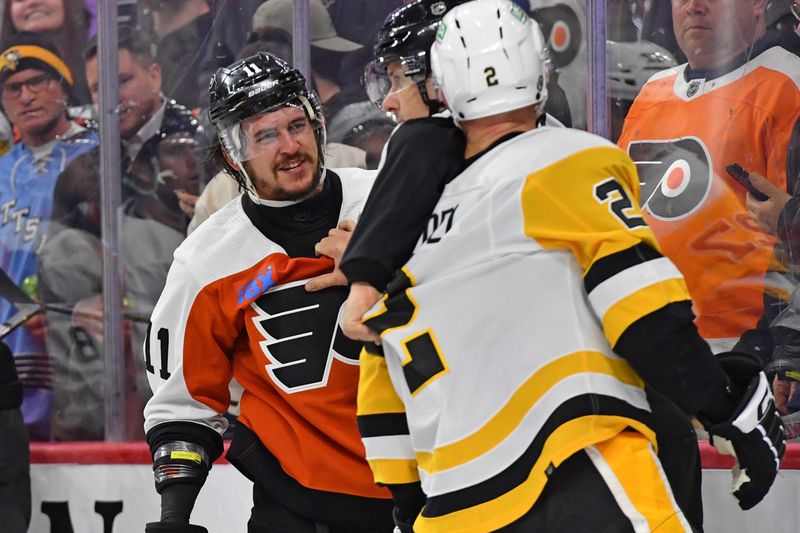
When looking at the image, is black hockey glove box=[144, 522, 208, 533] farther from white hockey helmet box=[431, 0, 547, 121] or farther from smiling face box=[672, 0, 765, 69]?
smiling face box=[672, 0, 765, 69]

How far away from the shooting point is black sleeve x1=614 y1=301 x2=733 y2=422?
4.90ft

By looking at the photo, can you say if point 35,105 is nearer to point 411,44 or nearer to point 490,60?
point 411,44

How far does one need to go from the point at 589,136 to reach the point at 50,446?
2831 mm

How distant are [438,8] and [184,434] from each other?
0.90 meters

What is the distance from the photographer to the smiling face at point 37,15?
398cm

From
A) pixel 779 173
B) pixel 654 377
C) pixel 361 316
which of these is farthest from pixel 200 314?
pixel 779 173

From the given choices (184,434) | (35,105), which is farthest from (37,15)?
(184,434)

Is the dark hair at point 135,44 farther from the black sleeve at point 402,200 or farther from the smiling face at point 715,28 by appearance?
the black sleeve at point 402,200

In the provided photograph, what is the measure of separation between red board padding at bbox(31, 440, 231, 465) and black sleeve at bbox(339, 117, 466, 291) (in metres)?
2.20

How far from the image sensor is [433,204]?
166cm

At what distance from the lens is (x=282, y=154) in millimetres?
2250

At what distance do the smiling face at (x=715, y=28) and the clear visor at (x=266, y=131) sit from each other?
0.90 metres

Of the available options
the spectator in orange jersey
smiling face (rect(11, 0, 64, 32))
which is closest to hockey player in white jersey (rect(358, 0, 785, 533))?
the spectator in orange jersey

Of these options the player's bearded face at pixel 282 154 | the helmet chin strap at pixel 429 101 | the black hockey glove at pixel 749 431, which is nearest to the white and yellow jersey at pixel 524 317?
the black hockey glove at pixel 749 431
